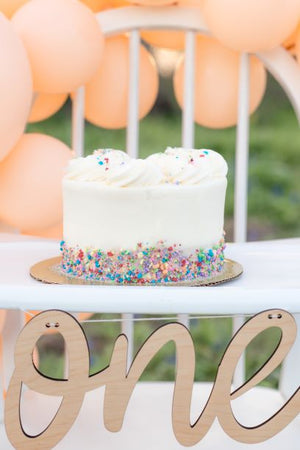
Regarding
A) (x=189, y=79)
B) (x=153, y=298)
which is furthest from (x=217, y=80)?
(x=153, y=298)

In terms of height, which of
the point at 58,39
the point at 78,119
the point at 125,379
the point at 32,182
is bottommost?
the point at 125,379

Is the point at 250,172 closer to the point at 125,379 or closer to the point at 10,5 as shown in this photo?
the point at 10,5

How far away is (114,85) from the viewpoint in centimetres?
165

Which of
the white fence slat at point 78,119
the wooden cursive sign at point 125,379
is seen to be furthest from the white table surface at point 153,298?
the white fence slat at point 78,119

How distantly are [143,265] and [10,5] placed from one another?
0.66 meters

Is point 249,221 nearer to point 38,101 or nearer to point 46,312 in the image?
point 38,101

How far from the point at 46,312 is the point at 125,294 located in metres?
0.11

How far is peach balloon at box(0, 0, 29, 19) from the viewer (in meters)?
1.54

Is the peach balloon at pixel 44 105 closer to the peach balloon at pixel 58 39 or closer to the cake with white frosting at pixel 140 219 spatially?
the peach balloon at pixel 58 39

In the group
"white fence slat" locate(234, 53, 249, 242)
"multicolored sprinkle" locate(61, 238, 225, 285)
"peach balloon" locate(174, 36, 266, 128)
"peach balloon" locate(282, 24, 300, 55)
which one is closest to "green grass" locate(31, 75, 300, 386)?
"white fence slat" locate(234, 53, 249, 242)

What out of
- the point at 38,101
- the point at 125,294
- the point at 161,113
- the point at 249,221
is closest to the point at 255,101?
the point at 38,101

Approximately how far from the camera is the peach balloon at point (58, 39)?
1.44 meters

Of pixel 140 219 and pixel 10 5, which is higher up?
pixel 10 5

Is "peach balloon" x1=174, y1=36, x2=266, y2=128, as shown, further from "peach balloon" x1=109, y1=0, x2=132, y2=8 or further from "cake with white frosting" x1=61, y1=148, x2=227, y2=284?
"cake with white frosting" x1=61, y1=148, x2=227, y2=284
